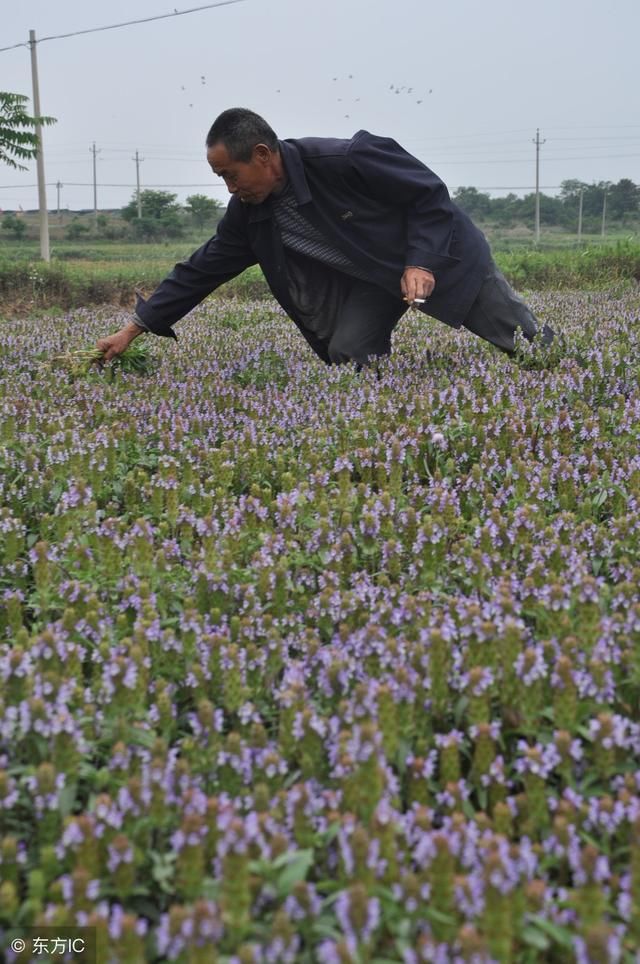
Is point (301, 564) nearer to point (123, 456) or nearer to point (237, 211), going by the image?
point (123, 456)

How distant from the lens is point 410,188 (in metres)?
5.41

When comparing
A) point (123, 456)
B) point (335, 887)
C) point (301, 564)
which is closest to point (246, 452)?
point (123, 456)

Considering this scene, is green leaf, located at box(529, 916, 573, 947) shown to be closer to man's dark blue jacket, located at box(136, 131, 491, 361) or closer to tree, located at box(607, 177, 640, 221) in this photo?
man's dark blue jacket, located at box(136, 131, 491, 361)

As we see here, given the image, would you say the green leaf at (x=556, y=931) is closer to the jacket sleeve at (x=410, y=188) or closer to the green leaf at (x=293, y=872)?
the green leaf at (x=293, y=872)

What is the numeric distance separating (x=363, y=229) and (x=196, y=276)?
1.09 metres

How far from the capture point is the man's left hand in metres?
4.98

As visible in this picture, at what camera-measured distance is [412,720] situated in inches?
78.5

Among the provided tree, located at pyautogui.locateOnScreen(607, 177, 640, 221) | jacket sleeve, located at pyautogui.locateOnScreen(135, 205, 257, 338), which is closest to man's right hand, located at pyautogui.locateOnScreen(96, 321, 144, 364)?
jacket sleeve, located at pyautogui.locateOnScreen(135, 205, 257, 338)

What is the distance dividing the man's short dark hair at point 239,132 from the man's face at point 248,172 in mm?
28

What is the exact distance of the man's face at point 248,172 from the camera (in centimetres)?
488

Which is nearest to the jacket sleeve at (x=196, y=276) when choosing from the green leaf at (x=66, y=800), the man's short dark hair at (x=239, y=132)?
the man's short dark hair at (x=239, y=132)

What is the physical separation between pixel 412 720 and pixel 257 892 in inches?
21.9

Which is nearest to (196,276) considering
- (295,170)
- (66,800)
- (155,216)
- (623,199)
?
(295,170)

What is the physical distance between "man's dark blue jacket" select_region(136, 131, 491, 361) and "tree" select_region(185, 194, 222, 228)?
6601cm
